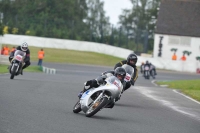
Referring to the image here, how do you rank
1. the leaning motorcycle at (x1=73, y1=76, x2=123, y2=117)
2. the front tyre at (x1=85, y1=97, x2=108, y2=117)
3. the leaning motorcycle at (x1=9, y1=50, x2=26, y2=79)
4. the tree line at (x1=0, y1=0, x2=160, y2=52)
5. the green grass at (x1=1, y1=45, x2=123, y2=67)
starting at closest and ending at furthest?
the front tyre at (x1=85, y1=97, x2=108, y2=117) → the leaning motorcycle at (x1=73, y1=76, x2=123, y2=117) → the leaning motorcycle at (x1=9, y1=50, x2=26, y2=79) → the green grass at (x1=1, y1=45, x2=123, y2=67) → the tree line at (x1=0, y1=0, x2=160, y2=52)

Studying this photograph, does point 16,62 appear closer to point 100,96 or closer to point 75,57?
point 100,96

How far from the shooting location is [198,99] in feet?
82.3

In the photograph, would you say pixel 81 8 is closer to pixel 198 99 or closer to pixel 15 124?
pixel 198 99

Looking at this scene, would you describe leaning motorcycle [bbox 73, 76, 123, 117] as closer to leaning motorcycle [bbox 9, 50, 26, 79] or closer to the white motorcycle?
the white motorcycle

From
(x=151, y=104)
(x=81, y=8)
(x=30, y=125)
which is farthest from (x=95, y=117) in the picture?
(x=81, y=8)

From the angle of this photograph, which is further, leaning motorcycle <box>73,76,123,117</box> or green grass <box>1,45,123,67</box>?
green grass <box>1,45,123,67</box>

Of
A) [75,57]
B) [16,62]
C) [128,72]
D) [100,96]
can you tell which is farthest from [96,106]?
[75,57]

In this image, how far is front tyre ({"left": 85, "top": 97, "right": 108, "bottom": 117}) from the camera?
46.7 feet

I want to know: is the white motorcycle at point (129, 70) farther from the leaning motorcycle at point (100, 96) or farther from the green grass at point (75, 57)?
the green grass at point (75, 57)

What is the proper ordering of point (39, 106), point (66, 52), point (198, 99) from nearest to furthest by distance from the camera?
point (39, 106) < point (198, 99) < point (66, 52)

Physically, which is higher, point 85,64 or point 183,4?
point 183,4

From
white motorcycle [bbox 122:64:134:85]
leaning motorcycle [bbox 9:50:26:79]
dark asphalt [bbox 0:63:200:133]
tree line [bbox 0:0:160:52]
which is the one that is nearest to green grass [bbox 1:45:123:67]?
tree line [bbox 0:0:160:52]

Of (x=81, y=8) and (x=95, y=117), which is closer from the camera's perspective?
(x=95, y=117)

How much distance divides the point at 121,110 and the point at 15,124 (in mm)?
6021
